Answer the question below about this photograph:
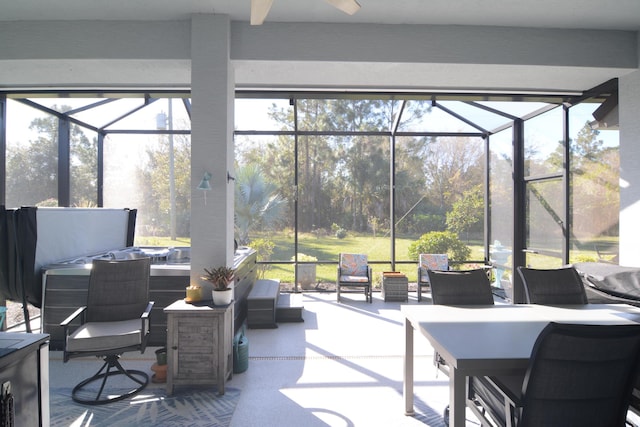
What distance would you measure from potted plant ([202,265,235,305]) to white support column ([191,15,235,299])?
1.02 feet

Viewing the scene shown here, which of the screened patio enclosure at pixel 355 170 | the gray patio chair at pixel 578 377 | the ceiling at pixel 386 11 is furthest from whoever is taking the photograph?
the screened patio enclosure at pixel 355 170

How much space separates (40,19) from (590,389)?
5191 mm

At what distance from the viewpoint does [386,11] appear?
3.11m

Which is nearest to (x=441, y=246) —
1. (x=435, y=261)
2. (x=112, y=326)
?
(x=435, y=261)

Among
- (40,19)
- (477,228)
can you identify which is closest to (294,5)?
(40,19)

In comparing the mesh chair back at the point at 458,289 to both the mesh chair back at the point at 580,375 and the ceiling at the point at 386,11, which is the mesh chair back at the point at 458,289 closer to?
the mesh chair back at the point at 580,375


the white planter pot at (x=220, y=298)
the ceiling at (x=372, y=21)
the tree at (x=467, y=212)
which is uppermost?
the ceiling at (x=372, y=21)

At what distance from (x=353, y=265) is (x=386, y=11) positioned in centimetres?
386

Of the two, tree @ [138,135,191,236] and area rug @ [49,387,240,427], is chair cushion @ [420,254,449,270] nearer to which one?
area rug @ [49,387,240,427]

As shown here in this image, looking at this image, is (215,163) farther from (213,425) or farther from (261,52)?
(213,425)

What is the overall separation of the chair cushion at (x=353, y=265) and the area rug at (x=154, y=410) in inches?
128

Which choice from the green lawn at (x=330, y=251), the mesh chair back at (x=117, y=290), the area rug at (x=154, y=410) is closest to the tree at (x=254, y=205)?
the green lawn at (x=330, y=251)

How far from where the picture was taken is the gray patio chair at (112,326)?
249 cm

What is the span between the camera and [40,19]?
323cm
